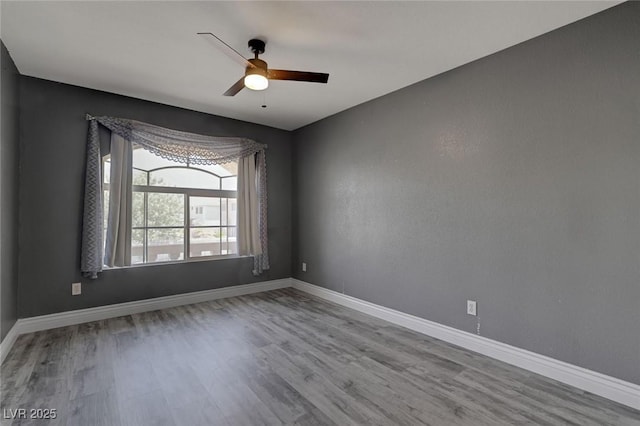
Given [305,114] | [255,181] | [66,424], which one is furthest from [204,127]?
[66,424]

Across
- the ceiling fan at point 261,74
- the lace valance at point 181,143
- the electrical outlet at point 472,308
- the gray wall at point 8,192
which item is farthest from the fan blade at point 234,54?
the electrical outlet at point 472,308

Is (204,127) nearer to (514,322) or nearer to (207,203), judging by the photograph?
(207,203)

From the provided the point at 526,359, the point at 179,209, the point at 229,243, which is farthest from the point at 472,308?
the point at 179,209

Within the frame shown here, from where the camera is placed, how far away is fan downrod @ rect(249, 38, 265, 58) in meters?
2.38

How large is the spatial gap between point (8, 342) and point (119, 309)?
980 millimetres

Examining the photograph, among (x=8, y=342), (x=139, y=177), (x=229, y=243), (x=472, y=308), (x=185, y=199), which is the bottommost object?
(x=8, y=342)

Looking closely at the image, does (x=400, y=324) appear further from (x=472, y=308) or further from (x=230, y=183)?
(x=230, y=183)

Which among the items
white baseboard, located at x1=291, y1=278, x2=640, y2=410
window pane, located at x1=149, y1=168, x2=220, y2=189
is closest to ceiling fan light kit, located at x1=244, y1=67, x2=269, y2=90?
window pane, located at x1=149, y1=168, x2=220, y2=189

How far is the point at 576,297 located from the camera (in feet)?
7.12

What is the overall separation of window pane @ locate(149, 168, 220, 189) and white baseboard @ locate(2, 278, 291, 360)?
146 cm

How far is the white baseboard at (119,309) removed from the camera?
2986 mm

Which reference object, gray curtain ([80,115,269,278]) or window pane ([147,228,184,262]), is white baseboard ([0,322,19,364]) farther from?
window pane ([147,228,184,262])

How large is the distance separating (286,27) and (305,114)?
1.97 m

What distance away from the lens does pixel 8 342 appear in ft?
8.57
